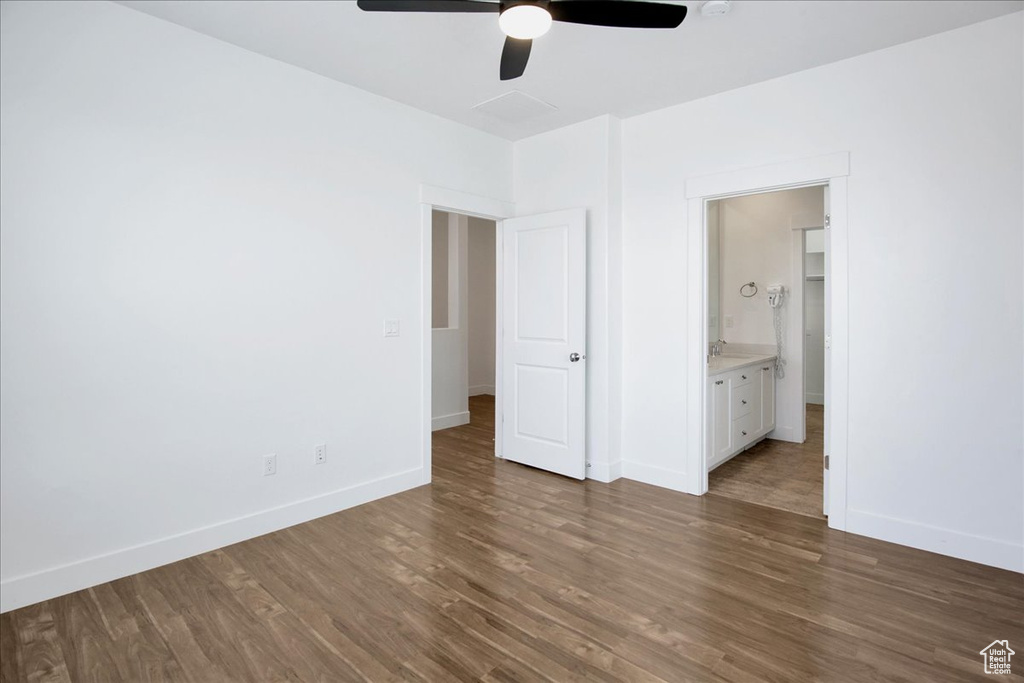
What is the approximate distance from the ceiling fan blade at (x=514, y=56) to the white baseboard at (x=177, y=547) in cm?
262

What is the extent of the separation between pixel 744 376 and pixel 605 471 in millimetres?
1519

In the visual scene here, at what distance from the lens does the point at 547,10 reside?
2.07 metres

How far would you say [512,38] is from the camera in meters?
2.25

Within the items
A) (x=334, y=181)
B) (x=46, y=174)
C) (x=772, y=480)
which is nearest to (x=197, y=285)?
(x=46, y=174)

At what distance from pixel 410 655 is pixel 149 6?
10.2 ft

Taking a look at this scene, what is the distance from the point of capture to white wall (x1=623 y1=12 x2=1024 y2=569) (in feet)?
8.69

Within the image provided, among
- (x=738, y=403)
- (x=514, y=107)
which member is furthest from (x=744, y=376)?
(x=514, y=107)

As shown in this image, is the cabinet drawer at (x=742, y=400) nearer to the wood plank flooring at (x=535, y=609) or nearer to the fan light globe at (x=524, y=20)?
the wood plank flooring at (x=535, y=609)

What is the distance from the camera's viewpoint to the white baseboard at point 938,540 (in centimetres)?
265

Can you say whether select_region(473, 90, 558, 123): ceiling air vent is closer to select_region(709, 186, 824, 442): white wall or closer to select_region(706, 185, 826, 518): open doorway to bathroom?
select_region(706, 185, 826, 518): open doorway to bathroom

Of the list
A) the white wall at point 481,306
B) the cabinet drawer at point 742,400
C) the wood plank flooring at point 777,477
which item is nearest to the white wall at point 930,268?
the wood plank flooring at point 777,477

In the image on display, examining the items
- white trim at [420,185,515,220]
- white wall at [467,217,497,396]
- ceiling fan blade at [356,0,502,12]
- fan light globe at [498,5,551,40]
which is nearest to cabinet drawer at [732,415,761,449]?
white trim at [420,185,515,220]

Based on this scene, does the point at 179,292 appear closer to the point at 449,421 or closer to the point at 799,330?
the point at 449,421

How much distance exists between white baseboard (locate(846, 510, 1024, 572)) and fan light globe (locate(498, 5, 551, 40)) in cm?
302
